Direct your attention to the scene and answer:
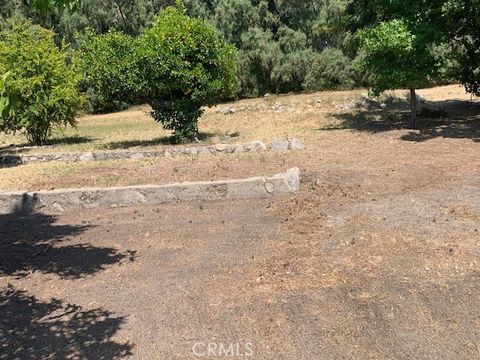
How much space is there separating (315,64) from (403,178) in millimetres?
26181

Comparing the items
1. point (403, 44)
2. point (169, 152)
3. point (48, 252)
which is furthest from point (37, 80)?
point (403, 44)

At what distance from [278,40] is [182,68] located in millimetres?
23002

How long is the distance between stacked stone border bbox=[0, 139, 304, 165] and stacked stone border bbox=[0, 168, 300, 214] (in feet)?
15.9

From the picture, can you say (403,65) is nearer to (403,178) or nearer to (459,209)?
(403,178)

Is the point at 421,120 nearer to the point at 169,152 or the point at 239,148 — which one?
the point at 239,148

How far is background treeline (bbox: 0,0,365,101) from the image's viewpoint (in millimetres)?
33625

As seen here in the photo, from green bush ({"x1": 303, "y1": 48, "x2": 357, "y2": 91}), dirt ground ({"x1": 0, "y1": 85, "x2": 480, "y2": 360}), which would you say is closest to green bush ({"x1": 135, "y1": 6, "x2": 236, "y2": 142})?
dirt ground ({"x1": 0, "y1": 85, "x2": 480, "y2": 360})

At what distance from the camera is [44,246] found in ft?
23.8

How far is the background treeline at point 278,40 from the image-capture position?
1324 inches

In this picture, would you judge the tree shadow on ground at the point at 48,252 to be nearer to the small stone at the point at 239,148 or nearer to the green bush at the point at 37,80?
the small stone at the point at 239,148

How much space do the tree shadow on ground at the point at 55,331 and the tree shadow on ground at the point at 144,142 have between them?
1237cm

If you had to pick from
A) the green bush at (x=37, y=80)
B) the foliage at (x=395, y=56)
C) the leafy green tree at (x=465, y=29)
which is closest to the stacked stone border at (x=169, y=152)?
the foliage at (x=395, y=56)

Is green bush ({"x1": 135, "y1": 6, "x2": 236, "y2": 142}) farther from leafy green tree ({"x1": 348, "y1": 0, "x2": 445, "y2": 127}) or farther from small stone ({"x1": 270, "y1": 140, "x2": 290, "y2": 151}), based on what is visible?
leafy green tree ({"x1": 348, "y1": 0, "x2": 445, "y2": 127})

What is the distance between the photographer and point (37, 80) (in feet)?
59.7
